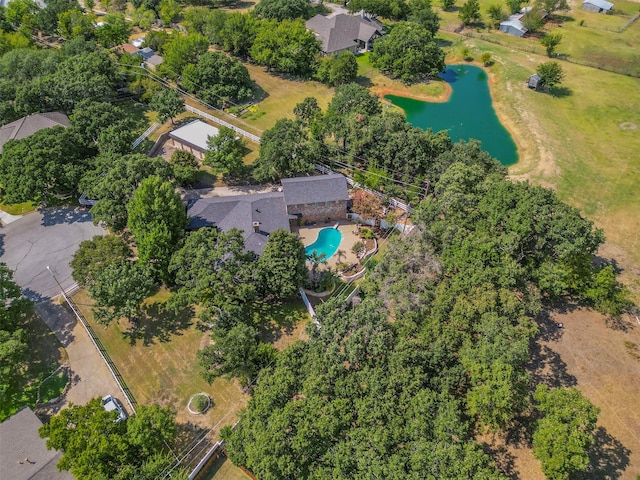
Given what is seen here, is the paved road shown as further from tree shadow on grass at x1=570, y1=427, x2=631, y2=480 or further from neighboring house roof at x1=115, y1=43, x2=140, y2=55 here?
neighboring house roof at x1=115, y1=43, x2=140, y2=55

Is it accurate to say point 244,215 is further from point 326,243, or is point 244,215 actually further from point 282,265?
point 282,265

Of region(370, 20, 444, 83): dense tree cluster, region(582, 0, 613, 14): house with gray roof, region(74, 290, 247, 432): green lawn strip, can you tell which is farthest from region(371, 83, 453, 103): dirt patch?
region(582, 0, 613, 14): house with gray roof

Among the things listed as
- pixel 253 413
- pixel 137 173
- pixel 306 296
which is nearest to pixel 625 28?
pixel 306 296

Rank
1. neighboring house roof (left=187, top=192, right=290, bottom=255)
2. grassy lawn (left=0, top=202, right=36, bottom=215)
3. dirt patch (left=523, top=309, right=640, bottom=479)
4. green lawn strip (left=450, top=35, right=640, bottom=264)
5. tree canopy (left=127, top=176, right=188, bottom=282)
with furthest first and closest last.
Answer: green lawn strip (left=450, top=35, right=640, bottom=264) → grassy lawn (left=0, top=202, right=36, bottom=215) → neighboring house roof (left=187, top=192, right=290, bottom=255) → tree canopy (left=127, top=176, right=188, bottom=282) → dirt patch (left=523, top=309, right=640, bottom=479)

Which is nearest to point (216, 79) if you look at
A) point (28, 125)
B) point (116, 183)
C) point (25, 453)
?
point (28, 125)

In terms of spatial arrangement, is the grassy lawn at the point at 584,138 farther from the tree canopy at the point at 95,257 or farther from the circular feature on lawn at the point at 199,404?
the tree canopy at the point at 95,257
